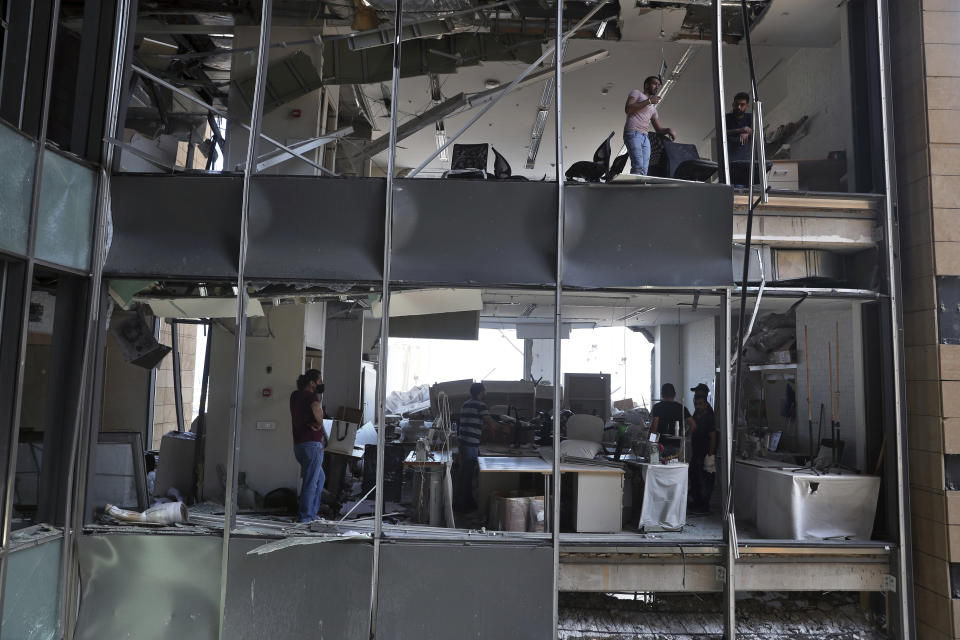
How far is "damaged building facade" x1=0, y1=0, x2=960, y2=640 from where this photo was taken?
582 cm

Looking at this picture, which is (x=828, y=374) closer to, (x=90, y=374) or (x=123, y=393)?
(x=90, y=374)

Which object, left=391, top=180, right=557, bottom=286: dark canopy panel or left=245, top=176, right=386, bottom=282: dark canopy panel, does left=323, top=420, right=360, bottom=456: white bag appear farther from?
left=391, top=180, right=557, bottom=286: dark canopy panel

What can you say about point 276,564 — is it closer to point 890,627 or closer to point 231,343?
point 231,343

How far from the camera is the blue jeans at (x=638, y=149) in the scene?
6891 mm

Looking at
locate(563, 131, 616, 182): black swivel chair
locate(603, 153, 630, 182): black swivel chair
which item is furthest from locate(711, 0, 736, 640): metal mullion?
locate(563, 131, 616, 182): black swivel chair

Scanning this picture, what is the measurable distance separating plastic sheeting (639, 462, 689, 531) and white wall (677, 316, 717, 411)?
6432 millimetres

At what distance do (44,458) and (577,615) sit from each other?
524 cm

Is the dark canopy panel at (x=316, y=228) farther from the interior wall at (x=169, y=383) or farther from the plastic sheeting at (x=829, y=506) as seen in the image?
the interior wall at (x=169, y=383)

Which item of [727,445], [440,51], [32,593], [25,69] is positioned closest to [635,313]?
[440,51]

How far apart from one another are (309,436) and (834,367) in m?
6.51

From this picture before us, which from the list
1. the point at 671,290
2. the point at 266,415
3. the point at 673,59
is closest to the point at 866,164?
the point at 671,290

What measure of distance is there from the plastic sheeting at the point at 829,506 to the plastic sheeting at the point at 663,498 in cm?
106

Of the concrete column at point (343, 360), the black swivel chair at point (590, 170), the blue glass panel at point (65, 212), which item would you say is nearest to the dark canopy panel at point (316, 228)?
the blue glass panel at point (65, 212)

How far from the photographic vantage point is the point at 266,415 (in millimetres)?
9227
